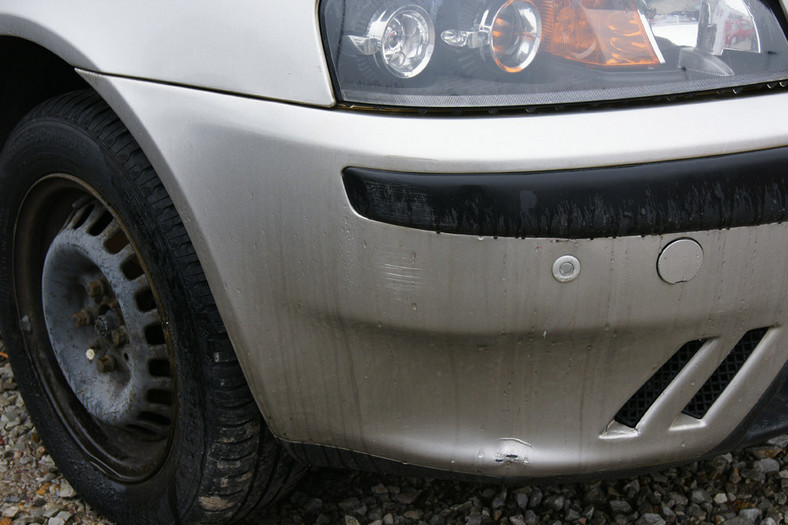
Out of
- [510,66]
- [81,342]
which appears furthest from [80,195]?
[510,66]

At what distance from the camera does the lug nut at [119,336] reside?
195 cm

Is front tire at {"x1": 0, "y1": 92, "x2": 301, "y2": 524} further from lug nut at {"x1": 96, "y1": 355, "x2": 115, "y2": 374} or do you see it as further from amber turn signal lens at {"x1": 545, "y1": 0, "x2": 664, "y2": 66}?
amber turn signal lens at {"x1": 545, "y1": 0, "x2": 664, "y2": 66}

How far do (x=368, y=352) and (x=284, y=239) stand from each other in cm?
25

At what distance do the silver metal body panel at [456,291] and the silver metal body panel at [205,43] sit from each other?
0.11 feet

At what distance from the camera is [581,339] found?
1.32 m

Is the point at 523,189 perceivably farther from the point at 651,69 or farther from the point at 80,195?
the point at 80,195

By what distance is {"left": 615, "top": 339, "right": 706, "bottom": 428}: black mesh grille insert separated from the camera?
139 cm

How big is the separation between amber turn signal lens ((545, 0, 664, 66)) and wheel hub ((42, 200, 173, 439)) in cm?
100

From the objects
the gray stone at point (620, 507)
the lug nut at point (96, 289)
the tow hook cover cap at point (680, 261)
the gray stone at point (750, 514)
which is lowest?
the gray stone at point (620, 507)

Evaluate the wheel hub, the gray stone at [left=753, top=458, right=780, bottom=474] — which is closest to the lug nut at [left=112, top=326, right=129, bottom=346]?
the wheel hub

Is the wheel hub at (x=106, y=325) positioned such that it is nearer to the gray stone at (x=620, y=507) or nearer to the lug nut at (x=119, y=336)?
the lug nut at (x=119, y=336)

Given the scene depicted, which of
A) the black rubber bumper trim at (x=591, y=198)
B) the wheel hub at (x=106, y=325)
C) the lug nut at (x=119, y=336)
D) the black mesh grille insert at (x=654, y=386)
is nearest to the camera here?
the black rubber bumper trim at (x=591, y=198)

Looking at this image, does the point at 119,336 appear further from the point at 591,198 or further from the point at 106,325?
the point at 591,198

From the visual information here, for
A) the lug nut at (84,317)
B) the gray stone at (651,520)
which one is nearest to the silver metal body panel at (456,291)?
the gray stone at (651,520)
